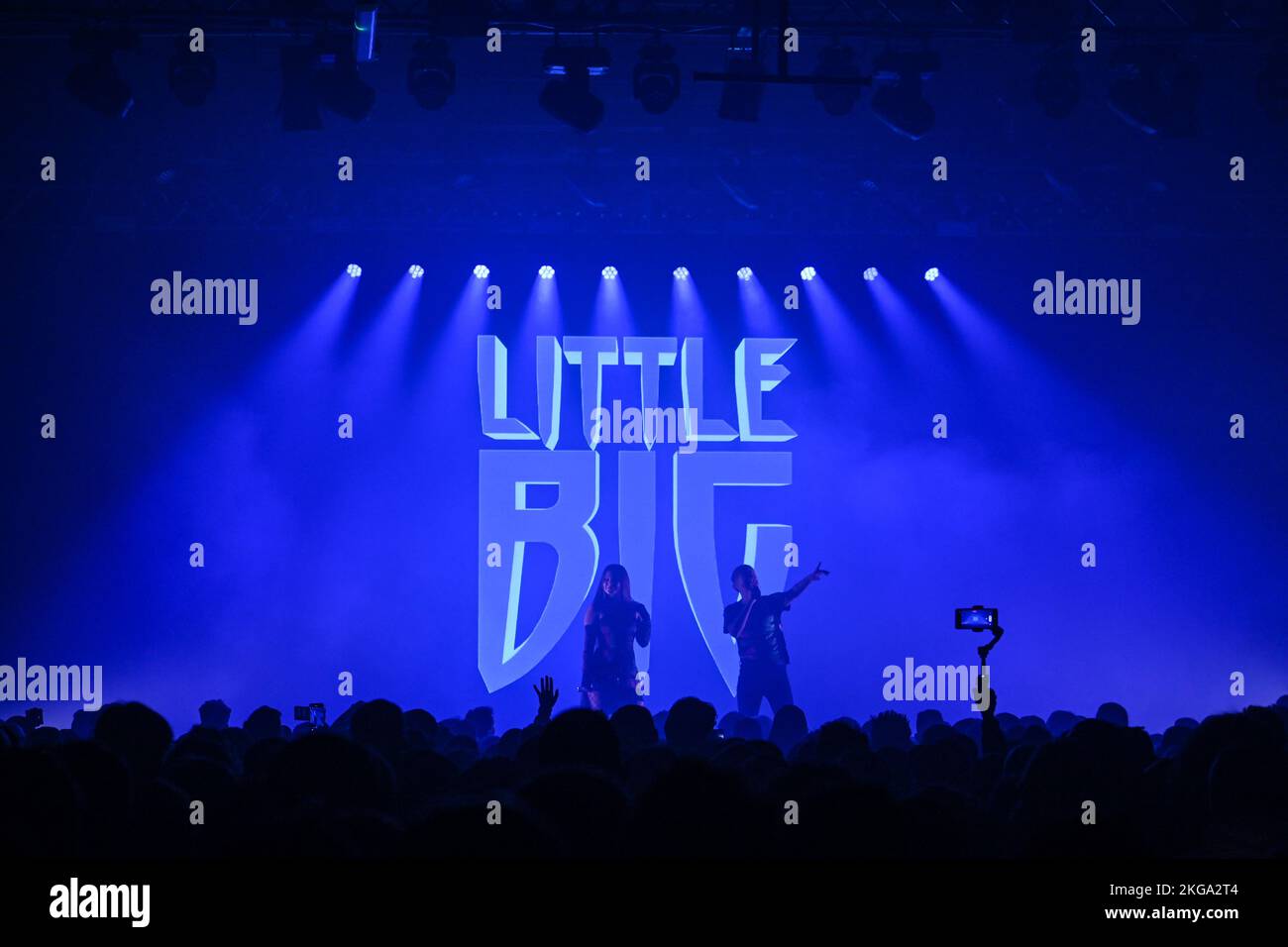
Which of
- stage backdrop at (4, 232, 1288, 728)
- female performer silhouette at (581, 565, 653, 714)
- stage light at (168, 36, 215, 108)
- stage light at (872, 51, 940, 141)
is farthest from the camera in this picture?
stage backdrop at (4, 232, 1288, 728)

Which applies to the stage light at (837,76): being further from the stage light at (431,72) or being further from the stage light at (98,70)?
the stage light at (98,70)

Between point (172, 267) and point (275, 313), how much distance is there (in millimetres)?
1081

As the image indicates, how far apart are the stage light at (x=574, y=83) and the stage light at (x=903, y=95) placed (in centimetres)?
202

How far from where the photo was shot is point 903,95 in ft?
31.9

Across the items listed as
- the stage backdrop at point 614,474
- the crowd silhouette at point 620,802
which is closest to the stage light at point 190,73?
the stage backdrop at point 614,474

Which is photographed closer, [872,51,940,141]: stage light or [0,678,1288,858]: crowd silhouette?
[0,678,1288,858]: crowd silhouette

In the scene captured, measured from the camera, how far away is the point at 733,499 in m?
12.9

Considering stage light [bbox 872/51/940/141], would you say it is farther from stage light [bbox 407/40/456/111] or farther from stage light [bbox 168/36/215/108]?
stage light [bbox 168/36/215/108]

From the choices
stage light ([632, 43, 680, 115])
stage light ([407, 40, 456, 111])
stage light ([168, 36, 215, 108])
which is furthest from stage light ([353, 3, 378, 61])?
stage light ([632, 43, 680, 115])

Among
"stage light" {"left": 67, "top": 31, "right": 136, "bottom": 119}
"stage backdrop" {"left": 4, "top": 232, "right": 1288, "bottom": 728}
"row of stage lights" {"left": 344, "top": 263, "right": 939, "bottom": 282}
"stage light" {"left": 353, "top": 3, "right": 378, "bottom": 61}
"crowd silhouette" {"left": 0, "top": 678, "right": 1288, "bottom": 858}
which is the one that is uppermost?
"stage light" {"left": 353, "top": 3, "right": 378, "bottom": 61}

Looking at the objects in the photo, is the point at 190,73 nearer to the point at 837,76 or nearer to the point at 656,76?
the point at 656,76

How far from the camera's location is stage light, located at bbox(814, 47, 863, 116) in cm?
959

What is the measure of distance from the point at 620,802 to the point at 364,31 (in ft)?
22.7

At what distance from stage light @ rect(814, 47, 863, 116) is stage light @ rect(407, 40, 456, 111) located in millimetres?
2543
